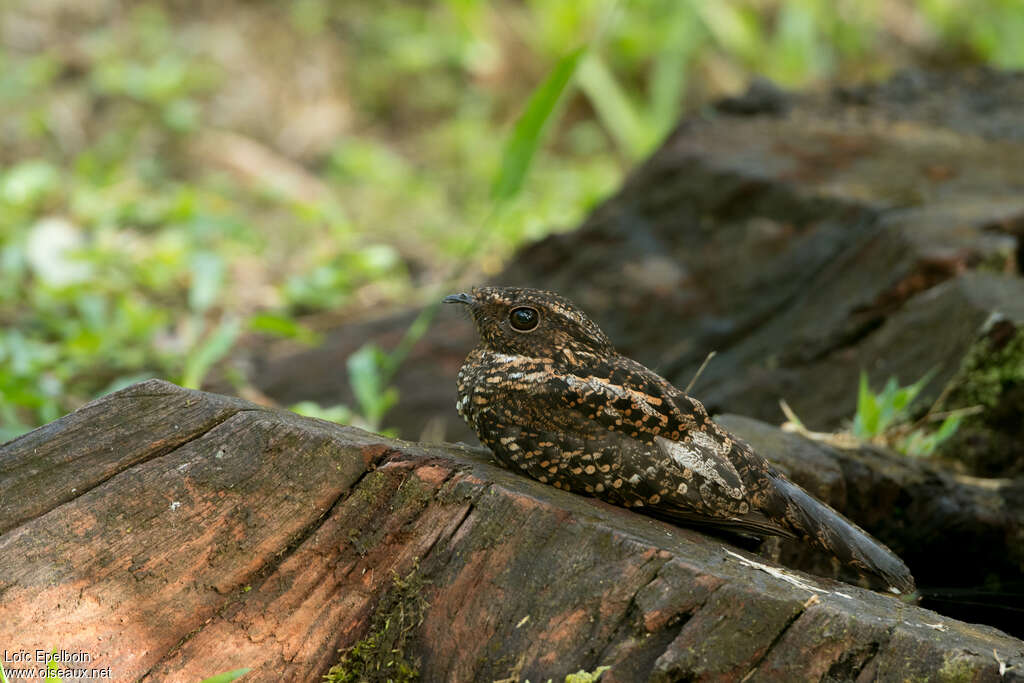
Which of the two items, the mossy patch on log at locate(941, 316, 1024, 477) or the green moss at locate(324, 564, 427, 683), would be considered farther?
the mossy patch on log at locate(941, 316, 1024, 477)

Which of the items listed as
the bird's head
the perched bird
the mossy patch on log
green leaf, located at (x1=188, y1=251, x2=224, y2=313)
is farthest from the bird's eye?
green leaf, located at (x1=188, y1=251, x2=224, y2=313)

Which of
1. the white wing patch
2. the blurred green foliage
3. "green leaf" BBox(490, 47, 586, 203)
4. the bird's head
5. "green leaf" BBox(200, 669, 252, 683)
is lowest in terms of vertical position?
the blurred green foliage

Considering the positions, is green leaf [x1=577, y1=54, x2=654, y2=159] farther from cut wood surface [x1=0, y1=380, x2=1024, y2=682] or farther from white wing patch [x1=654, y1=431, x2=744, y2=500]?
cut wood surface [x1=0, y1=380, x2=1024, y2=682]

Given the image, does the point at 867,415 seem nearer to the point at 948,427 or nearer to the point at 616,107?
the point at 948,427

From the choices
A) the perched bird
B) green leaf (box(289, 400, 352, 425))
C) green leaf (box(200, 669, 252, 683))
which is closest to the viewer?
green leaf (box(200, 669, 252, 683))

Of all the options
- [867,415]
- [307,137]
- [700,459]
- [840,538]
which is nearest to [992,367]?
[867,415]

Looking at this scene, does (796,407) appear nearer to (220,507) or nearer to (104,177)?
(220,507)
